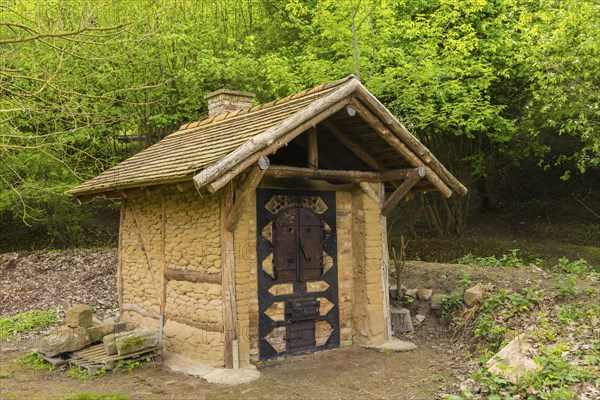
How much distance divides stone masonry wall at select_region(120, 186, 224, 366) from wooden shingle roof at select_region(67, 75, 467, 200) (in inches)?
22.6

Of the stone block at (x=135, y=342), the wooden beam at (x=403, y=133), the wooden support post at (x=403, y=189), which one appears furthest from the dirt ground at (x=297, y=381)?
the wooden beam at (x=403, y=133)

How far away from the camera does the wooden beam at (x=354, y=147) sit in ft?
26.1

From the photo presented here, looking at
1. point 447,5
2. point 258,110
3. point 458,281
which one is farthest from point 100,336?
point 447,5

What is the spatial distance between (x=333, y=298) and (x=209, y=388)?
2.60 metres

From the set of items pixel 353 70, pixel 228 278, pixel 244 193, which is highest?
pixel 353 70

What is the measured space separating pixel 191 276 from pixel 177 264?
49 cm

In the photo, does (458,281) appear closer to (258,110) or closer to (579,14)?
(258,110)

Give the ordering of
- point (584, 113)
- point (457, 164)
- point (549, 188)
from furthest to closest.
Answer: point (549, 188), point (457, 164), point (584, 113)

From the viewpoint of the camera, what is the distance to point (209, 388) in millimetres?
6270

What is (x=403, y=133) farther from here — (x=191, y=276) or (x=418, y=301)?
(x=191, y=276)

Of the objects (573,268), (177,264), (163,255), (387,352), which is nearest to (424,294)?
(387,352)

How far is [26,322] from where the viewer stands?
9977 millimetres

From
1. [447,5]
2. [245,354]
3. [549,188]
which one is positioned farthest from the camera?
[549,188]

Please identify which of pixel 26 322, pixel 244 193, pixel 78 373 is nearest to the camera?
pixel 244 193
